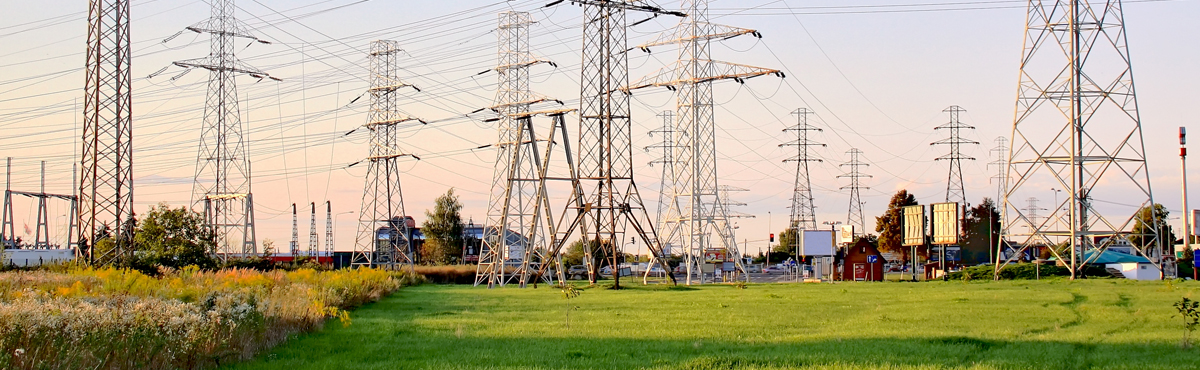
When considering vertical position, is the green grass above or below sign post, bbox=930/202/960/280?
below

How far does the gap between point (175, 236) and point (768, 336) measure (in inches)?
1739

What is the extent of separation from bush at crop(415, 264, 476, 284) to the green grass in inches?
1630

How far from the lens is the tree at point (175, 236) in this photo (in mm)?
51406

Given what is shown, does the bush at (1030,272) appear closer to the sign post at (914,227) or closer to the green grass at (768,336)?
the sign post at (914,227)

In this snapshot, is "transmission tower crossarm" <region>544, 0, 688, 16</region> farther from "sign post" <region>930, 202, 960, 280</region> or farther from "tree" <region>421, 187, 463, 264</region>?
"tree" <region>421, 187, 463, 264</region>

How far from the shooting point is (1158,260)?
152ft

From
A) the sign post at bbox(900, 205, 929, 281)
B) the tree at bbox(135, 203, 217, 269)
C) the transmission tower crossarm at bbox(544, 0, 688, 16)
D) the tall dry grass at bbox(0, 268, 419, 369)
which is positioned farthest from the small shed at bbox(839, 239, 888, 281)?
the tall dry grass at bbox(0, 268, 419, 369)

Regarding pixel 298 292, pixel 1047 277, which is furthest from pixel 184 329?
pixel 1047 277

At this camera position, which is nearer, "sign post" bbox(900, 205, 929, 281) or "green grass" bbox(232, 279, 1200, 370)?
"green grass" bbox(232, 279, 1200, 370)

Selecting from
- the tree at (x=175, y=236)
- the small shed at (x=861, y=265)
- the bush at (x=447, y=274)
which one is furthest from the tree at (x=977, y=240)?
the tree at (x=175, y=236)

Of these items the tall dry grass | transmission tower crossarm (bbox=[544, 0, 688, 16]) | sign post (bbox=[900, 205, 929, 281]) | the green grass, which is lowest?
the green grass

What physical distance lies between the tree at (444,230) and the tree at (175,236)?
61.6 metres

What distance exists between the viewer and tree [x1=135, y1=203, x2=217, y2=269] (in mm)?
51406

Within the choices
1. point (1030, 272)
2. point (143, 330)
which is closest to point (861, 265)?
point (1030, 272)
